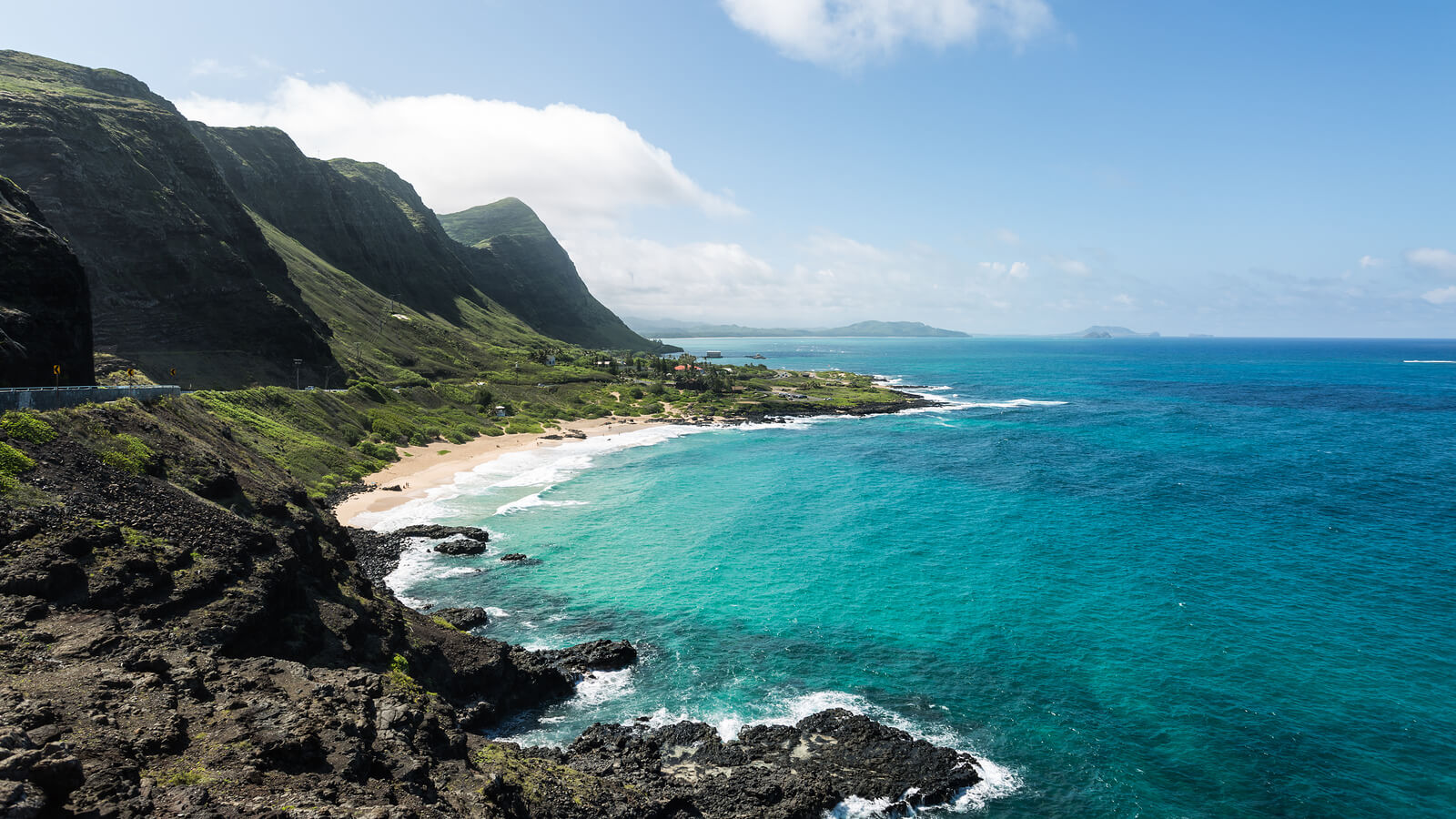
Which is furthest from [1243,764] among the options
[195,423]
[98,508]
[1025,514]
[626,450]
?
[626,450]

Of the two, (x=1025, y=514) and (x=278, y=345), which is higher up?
(x=278, y=345)

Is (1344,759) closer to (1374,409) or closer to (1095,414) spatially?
(1095,414)

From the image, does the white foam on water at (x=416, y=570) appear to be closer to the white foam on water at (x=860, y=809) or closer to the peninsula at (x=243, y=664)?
the peninsula at (x=243, y=664)

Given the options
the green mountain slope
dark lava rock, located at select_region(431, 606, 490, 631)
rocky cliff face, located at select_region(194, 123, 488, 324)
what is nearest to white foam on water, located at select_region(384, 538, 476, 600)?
dark lava rock, located at select_region(431, 606, 490, 631)

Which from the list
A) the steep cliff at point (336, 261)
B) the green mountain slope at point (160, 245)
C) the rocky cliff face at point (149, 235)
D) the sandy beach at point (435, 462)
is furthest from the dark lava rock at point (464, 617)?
the steep cliff at point (336, 261)

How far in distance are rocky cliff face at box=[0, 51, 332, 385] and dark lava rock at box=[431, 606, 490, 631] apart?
6390cm

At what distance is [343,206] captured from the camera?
19375cm

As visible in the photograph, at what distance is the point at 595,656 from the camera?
35.2 metres

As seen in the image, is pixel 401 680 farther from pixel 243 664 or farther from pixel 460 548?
pixel 460 548

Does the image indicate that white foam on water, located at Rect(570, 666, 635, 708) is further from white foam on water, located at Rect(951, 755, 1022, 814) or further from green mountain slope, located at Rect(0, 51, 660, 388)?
green mountain slope, located at Rect(0, 51, 660, 388)

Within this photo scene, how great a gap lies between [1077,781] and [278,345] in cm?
10710

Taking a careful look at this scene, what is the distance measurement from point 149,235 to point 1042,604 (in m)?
112

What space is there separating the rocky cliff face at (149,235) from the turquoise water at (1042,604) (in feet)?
139

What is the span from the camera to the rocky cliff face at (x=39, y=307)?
106 ft
